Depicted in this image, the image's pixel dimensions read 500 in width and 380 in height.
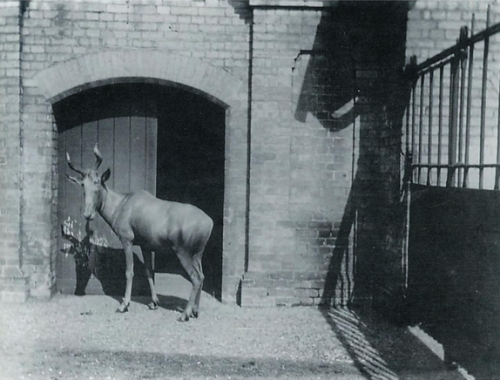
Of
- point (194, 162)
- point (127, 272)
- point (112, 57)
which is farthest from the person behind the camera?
point (194, 162)

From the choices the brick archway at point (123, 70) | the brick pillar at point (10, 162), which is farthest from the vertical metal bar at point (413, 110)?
the brick pillar at point (10, 162)

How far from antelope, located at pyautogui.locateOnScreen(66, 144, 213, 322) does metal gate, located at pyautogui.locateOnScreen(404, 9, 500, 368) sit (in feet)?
7.81

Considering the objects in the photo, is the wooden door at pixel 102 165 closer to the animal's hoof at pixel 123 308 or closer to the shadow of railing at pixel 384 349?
the animal's hoof at pixel 123 308

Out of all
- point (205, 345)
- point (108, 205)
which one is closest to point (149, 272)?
point (108, 205)

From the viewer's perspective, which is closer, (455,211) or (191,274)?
(455,211)

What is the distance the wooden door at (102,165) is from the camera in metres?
7.27

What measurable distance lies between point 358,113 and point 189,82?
2.18 metres

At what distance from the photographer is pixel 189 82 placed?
682cm

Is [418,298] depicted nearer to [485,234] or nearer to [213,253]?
[485,234]

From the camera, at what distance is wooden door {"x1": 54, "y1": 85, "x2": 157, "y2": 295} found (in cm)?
727

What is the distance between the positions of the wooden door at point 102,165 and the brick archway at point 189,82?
43cm

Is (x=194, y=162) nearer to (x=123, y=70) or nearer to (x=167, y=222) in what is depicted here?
(x=123, y=70)

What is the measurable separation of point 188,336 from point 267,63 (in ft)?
11.3

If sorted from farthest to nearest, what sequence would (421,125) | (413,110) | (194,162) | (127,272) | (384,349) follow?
(194,162) → (127,272) → (413,110) → (421,125) → (384,349)
